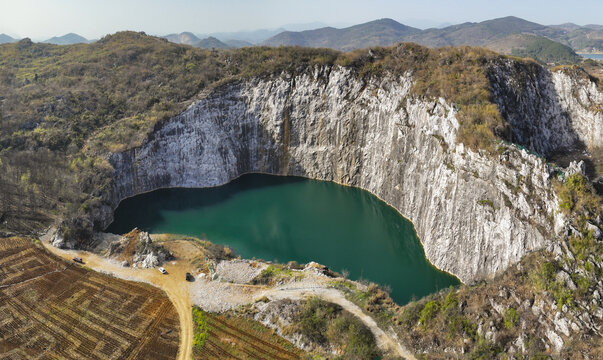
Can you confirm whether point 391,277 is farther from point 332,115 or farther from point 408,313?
point 332,115

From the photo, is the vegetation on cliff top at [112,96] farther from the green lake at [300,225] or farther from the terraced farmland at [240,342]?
the terraced farmland at [240,342]

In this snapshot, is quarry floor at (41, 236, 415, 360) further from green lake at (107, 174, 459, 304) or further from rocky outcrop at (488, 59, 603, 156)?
rocky outcrop at (488, 59, 603, 156)

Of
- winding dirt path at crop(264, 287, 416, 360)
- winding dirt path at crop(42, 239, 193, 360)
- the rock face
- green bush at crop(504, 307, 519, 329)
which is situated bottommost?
winding dirt path at crop(42, 239, 193, 360)

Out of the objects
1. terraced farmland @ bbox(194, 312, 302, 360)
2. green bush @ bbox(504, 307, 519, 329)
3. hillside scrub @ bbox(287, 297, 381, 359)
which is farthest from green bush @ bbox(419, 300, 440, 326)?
terraced farmland @ bbox(194, 312, 302, 360)

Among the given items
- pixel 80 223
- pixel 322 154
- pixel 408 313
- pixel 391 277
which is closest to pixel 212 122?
pixel 322 154

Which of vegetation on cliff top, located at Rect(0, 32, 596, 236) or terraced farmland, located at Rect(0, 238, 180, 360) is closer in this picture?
terraced farmland, located at Rect(0, 238, 180, 360)

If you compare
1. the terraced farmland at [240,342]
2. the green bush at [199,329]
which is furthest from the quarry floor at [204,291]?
the terraced farmland at [240,342]
